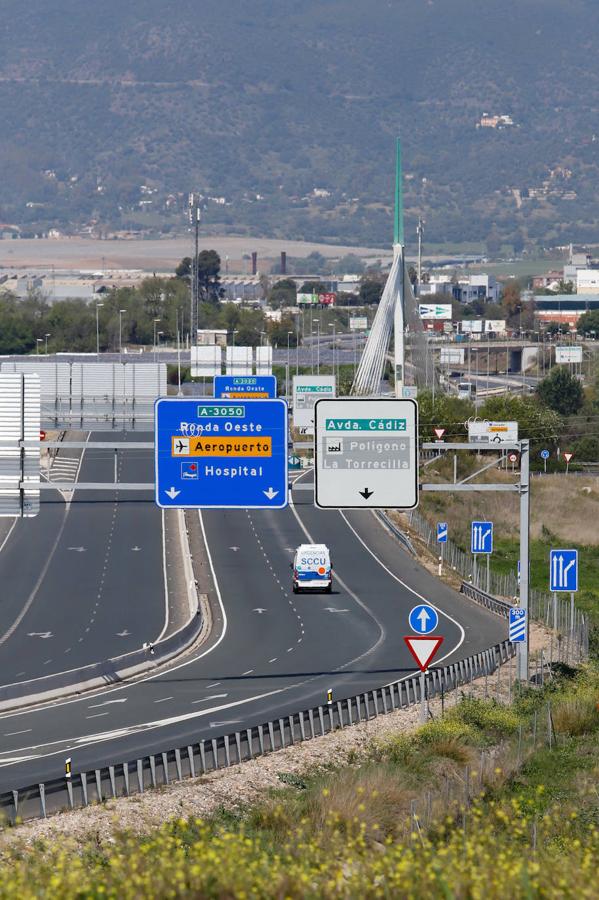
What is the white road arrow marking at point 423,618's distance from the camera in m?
34.8

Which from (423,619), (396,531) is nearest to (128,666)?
(423,619)

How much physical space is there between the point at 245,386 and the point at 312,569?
1677 cm

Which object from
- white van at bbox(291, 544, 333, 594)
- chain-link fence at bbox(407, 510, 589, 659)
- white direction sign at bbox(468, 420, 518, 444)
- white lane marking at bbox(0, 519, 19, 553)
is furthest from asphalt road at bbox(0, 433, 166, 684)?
white direction sign at bbox(468, 420, 518, 444)

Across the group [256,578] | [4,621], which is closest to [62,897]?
[4,621]

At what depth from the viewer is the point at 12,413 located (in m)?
35.4

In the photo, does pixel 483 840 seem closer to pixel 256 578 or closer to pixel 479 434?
pixel 256 578

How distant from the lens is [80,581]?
225ft

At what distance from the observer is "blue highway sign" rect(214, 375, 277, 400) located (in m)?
73.9

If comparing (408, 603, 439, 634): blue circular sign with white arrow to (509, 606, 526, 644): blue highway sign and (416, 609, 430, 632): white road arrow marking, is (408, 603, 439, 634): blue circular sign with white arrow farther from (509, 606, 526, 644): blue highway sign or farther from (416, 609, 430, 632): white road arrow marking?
(509, 606, 526, 644): blue highway sign

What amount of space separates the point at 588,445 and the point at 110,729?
106 meters

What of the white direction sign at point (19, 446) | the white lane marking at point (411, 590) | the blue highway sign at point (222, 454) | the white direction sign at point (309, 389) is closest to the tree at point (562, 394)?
the white direction sign at point (309, 389)

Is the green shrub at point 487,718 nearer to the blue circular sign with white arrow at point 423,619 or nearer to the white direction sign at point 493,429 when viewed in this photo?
the blue circular sign with white arrow at point 423,619

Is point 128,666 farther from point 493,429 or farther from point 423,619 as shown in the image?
point 493,429

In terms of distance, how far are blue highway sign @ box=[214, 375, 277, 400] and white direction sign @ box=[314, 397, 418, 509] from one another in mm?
37431
